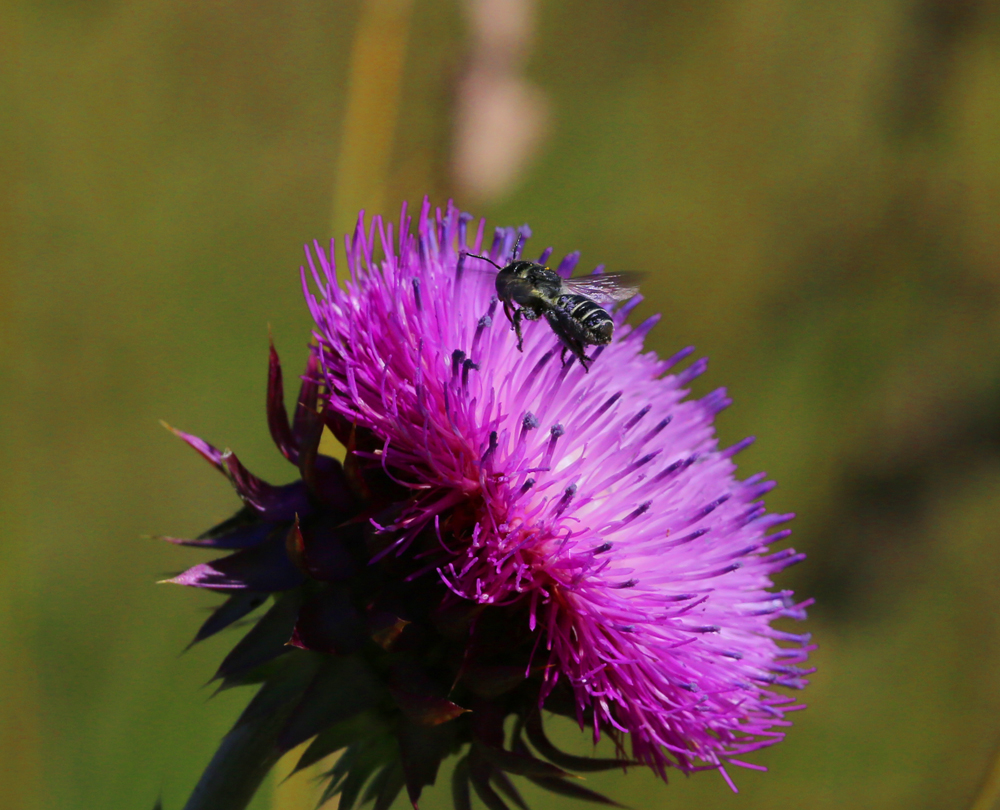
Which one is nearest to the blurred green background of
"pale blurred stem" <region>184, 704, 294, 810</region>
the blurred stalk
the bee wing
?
the blurred stalk

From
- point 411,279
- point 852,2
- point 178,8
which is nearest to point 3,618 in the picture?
point 411,279

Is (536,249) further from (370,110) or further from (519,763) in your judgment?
(519,763)


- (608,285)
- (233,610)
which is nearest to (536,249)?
(608,285)

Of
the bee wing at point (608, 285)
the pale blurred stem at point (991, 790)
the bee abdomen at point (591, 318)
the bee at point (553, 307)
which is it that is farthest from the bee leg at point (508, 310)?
the pale blurred stem at point (991, 790)

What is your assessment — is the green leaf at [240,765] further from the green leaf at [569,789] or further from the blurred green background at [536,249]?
the blurred green background at [536,249]

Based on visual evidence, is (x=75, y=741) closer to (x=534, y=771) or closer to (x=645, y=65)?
(x=534, y=771)

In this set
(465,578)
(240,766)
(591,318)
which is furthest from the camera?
(591,318)
